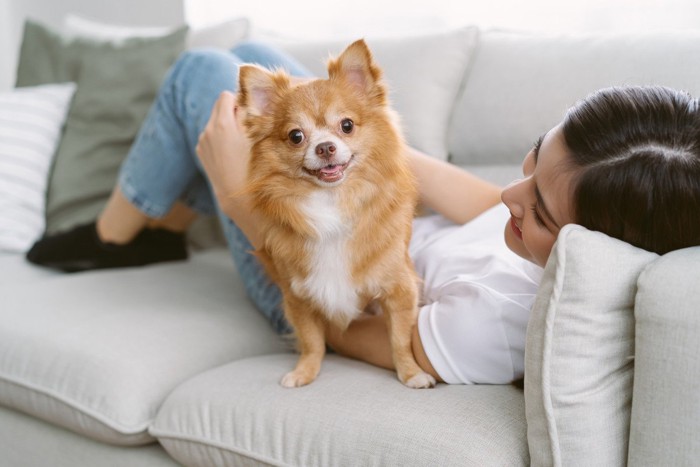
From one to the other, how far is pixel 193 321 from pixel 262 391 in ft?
1.69

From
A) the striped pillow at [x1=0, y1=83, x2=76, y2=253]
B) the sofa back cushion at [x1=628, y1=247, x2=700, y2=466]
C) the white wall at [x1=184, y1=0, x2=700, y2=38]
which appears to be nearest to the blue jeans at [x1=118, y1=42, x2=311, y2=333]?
the striped pillow at [x1=0, y1=83, x2=76, y2=253]

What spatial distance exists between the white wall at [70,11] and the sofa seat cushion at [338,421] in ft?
10.4

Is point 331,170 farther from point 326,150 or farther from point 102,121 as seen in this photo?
point 102,121

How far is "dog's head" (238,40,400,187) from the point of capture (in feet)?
4.43

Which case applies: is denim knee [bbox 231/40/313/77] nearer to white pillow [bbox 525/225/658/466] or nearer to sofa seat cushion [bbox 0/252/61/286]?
sofa seat cushion [bbox 0/252/61/286]

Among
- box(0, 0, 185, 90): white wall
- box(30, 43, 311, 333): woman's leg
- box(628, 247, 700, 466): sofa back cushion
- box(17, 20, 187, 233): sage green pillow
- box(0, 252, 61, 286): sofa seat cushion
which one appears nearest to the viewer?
box(628, 247, 700, 466): sofa back cushion

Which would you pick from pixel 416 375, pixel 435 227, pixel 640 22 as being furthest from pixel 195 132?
pixel 640 22

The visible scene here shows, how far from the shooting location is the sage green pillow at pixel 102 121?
2646 mm

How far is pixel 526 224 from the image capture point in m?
1.18

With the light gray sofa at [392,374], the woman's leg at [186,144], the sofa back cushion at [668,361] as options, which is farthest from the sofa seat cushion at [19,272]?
the sofa back cushion at [668,361]

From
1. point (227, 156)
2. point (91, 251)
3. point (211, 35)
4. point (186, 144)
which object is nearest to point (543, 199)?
point (227, 156)

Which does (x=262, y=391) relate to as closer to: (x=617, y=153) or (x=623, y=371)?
(x=623, y=371)

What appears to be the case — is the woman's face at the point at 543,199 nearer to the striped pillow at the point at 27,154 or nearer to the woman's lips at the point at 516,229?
the woman's lips at the point at 516,229

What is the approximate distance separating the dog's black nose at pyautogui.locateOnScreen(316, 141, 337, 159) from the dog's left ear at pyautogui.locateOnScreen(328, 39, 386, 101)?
159 mm
